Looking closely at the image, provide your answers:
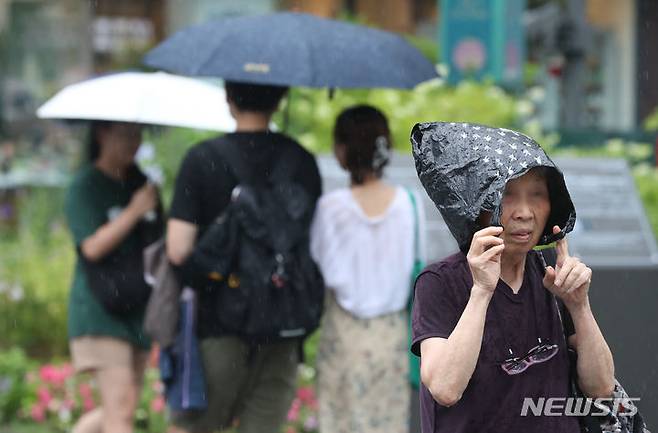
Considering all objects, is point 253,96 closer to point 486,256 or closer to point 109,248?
point 109,248

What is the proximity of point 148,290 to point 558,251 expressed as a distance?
2.41 metres

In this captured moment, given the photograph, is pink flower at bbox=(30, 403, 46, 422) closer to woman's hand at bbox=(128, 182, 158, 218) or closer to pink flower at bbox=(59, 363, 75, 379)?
pink flower at bbox=(59, 363, 75, 379)

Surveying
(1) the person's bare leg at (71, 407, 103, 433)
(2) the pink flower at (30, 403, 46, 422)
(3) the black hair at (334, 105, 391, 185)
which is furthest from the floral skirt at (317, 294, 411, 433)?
(2) the pink flower at (30, 403, 46, 422)

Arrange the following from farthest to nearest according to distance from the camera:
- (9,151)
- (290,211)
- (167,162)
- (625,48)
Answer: (625,48) < (9,151) < (167,162) < (290,211)

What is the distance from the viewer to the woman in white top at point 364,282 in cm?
493

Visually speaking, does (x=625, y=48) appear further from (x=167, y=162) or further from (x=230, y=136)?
(x=230, y=136)

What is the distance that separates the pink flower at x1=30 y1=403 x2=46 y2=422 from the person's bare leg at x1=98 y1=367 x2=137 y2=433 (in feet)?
6.95

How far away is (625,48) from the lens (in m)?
19.8

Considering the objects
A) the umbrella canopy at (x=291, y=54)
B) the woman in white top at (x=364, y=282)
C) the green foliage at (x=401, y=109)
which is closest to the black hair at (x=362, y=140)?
the woman in white top at (x=364, y=282)

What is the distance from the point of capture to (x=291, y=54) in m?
4.84

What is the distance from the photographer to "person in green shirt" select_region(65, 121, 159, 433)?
5059mm

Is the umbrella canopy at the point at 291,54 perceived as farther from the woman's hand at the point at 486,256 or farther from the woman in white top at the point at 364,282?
the woman's hand at the point at 486,256

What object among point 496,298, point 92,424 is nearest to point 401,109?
point 92,424

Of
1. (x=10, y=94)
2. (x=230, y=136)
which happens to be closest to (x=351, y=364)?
(x=230, y=136)
